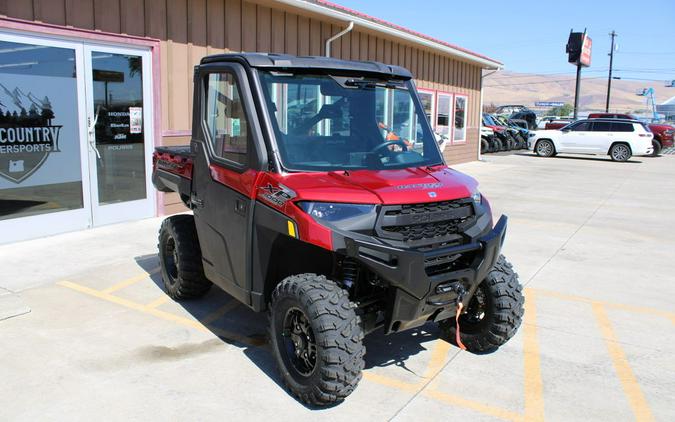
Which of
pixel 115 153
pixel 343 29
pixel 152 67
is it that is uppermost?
pixel 343 29

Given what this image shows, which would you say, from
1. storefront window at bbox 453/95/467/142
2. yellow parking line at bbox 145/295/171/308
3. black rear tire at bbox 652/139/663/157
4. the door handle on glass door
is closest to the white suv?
black rear tire at bbox 652/139/663/157

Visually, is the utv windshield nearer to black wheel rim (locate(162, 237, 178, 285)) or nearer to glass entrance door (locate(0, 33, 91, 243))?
black wheel rim (locate(162, 237, 178, 285))

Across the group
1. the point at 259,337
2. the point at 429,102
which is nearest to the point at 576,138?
the point at 429,102

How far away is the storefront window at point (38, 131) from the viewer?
6961 mm

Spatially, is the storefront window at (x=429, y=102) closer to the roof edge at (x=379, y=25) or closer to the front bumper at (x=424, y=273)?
the roof edge at (x=379, y=25)

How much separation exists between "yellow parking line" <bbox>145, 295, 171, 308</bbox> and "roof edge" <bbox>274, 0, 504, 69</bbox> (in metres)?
6.20

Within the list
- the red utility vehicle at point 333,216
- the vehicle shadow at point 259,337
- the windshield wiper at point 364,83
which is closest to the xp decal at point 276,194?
the red utility vehicle at point 333,216

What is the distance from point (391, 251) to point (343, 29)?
33.4ft

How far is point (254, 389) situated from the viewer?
379 centimetres

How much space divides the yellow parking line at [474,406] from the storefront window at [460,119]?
1610 cm

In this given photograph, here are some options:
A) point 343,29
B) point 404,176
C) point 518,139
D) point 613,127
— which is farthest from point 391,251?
point 518,139

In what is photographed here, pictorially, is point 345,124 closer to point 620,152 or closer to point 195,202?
point 195,202

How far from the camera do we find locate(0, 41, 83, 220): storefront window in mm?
6961

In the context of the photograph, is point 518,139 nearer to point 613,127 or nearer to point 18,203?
point 613,127
